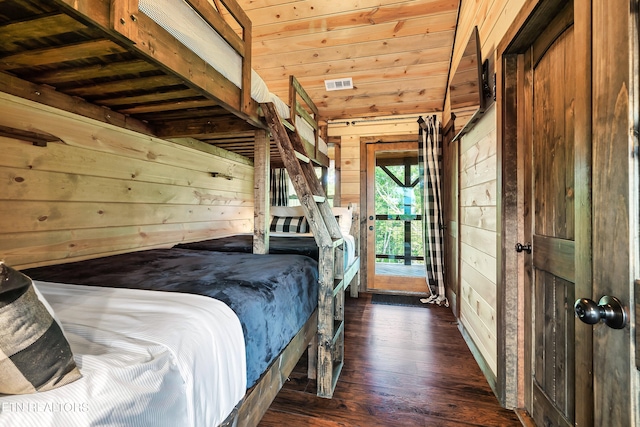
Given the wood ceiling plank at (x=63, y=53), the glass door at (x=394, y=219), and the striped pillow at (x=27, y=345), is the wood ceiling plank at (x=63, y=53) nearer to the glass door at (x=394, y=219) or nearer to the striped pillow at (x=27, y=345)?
the striped pillow at (x=27, y=345)

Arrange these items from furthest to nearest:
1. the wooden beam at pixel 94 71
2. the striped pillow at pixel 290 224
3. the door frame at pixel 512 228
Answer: the striped pillow at pixel 290 224 → the door frame at pixel 512 228 → the wooden beam at pixel 94 71

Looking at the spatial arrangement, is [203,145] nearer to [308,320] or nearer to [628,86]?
[308,320]

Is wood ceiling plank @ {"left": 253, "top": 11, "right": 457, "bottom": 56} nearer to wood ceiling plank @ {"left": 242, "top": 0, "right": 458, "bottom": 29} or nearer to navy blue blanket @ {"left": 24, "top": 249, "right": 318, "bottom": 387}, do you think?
wood ceiling plank @ {"left": 242, "top": 0, "right": 458, "bottom": 29}

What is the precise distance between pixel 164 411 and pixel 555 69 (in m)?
1.79

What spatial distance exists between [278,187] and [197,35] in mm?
2992

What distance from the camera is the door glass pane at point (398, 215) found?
12.1 ft

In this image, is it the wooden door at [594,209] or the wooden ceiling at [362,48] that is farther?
the wooden ceiling at [362,48]

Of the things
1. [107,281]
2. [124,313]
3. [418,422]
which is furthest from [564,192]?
[107,281]

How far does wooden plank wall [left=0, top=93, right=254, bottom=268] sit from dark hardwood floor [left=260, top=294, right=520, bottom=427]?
1.62 meters

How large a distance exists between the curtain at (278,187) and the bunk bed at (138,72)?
1.97 metres

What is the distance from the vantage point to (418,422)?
4.71ft

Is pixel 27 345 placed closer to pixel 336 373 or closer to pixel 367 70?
pixel 336 373

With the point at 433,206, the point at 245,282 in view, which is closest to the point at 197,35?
the point at 245,282

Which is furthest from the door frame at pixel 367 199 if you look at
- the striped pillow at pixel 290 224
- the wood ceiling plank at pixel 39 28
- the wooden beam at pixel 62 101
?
the wood ceiling plank at pixel 39 28
